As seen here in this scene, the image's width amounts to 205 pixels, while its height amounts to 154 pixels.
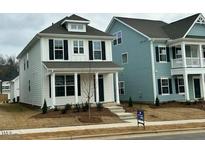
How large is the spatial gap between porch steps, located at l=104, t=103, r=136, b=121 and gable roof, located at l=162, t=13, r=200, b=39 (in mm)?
9940

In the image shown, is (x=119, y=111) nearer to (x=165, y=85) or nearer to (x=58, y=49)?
(x=58, y=49)

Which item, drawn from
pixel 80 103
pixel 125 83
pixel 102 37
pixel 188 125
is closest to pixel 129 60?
pixel 125 83

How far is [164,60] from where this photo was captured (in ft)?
96.1

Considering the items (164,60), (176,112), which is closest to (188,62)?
(164,60)

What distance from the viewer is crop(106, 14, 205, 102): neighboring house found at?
28531 millimetres

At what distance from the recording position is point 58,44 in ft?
80.4

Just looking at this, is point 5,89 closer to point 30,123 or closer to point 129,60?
point 129,60

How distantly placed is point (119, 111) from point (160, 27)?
1439 centimetres

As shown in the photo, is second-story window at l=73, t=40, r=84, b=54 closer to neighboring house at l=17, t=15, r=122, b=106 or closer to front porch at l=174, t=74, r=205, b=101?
neighboring house at l=17, t=15, r=122, b=106

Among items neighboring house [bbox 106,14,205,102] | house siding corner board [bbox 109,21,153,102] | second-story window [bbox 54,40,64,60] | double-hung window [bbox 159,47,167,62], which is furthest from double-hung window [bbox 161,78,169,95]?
second-story window [bbox 54,40,64,60]

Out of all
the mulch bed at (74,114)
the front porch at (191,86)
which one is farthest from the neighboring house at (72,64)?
the front porch at (191,86)

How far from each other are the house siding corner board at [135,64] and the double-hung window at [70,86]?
26.5 feet

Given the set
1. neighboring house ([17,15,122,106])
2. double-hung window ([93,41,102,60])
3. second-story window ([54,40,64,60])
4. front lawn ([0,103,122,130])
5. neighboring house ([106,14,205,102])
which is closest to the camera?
front lawn ([0,103,122,130])

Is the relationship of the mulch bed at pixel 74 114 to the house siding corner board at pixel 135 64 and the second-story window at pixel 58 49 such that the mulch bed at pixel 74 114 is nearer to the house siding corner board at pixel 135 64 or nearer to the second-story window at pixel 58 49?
the second-story window at pixel 58 49
